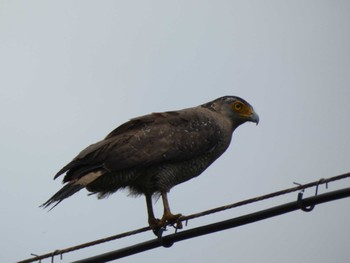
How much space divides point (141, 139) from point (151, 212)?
2.97 ft

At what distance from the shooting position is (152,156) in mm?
9742

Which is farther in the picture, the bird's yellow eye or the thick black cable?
the bird's yellow eye

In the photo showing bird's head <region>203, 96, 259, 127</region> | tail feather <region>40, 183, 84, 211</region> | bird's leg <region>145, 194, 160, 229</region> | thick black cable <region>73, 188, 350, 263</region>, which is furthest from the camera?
bird's head <region>203, 96, 259, 127</region>

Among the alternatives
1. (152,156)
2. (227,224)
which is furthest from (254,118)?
(227,224)

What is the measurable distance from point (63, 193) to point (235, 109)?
320cm

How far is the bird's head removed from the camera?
11.2m

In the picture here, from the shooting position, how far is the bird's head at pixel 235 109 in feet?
36.8

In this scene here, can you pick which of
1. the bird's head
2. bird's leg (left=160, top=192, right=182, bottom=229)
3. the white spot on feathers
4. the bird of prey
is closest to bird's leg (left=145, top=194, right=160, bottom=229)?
the bird of prey

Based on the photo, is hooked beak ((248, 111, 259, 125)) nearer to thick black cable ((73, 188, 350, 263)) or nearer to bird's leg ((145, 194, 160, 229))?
bird's leg ((145, 194, 160, 229))

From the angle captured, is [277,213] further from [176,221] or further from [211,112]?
[211,112]

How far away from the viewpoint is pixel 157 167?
984 centimetres

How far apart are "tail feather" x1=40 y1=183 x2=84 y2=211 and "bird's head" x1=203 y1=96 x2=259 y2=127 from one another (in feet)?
9.26

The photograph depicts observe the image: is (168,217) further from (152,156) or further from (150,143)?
(150,143)

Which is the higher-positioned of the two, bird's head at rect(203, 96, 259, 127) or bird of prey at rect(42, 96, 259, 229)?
bird's head at rect(203, 96, 259, 127)
